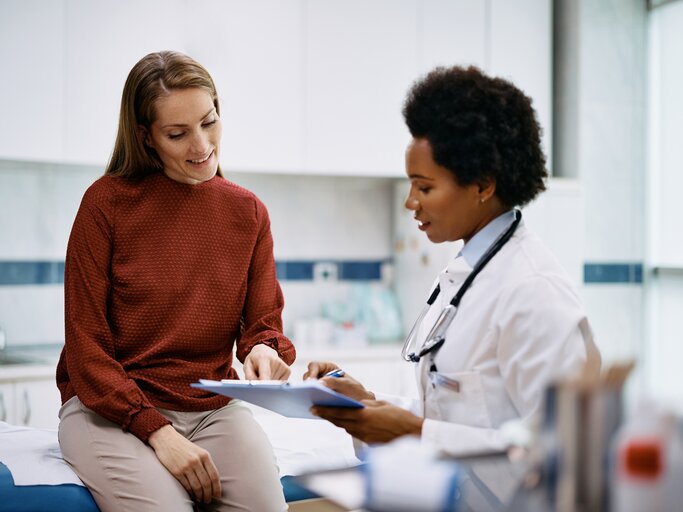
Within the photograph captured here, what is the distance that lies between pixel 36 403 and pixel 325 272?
→ 167cm

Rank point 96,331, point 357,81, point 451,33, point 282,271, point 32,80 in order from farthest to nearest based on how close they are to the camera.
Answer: point 282,271 < point 451,33 < point 357,81 < point 32,80 < point 96,331

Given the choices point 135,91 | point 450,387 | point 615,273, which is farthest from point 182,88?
point 615,273

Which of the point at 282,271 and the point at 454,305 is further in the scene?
the point at 282,271

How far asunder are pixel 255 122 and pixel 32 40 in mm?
1021

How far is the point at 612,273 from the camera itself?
4434mm

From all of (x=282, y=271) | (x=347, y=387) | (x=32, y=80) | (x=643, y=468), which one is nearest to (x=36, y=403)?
(x=32, y=80)

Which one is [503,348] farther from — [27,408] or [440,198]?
[27,408]

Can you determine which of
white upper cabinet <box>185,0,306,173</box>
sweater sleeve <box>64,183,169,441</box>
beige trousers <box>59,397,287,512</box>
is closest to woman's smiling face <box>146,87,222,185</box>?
sweater sleeve <box>64,183,169,441</box>

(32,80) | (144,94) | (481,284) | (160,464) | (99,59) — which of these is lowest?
(160,464)

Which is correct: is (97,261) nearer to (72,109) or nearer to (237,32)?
(72,109)

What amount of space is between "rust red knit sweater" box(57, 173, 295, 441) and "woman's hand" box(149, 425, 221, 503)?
4 centimetres

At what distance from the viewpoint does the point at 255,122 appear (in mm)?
3760

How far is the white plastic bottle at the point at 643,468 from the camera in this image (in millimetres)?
846

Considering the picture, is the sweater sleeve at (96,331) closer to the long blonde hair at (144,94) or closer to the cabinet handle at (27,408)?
the long blonde hair at (144,94)
